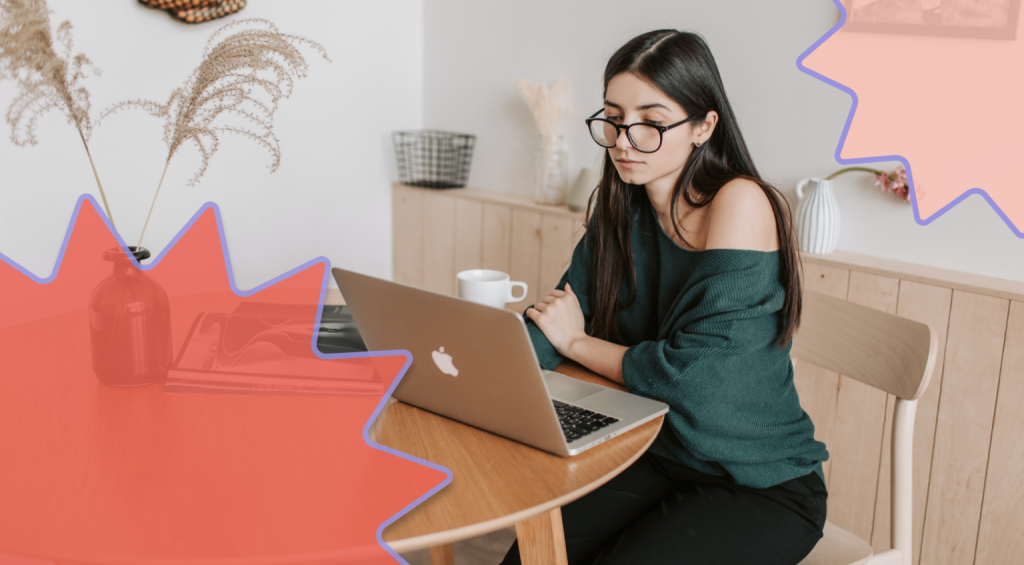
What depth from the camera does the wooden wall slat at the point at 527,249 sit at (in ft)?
7.88

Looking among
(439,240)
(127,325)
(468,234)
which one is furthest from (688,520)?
(439,240)

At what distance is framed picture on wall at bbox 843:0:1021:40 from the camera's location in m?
1.56

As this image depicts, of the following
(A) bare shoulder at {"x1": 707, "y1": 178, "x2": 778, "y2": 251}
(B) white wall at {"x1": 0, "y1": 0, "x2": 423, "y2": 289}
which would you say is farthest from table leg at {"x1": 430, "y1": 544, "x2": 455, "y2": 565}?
(B) white wall at {"x1": 0, "y1": 0, "x2": 423, "y2": 289}

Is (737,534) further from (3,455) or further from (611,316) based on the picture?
(3,455)

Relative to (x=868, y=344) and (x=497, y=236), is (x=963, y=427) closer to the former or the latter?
(x=868, y=344)

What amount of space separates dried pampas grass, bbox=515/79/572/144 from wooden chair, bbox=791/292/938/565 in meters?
1.22

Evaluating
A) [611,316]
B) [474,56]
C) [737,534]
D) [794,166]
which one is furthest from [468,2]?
[737,534]

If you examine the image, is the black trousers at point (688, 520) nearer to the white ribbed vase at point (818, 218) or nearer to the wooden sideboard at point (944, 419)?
the wooden sideboard at point (944, 419)

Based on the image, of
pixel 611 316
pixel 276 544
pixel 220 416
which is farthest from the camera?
pixel 611 316

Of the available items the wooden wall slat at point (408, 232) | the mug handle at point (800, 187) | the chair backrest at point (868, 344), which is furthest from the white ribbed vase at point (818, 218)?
the wooden wall slat at point (408, 232)

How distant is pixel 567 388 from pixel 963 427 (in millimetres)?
1064

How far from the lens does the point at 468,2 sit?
2.68 metres

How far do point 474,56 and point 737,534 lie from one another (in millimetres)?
2025

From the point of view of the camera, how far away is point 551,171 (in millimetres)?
2412
